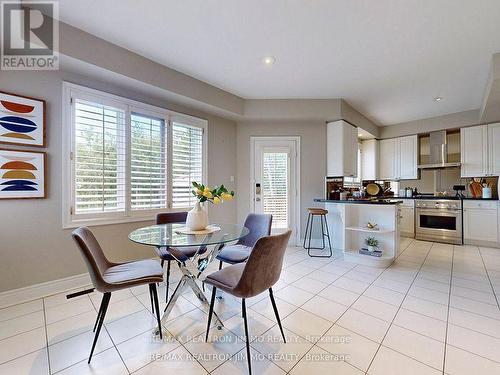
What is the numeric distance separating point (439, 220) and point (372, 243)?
93.9 inches

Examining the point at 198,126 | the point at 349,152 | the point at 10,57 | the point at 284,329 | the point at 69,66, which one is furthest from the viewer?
the point at 349,152

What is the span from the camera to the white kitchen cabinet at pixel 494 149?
4336 millimetres

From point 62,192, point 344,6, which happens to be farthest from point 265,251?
point 62,192

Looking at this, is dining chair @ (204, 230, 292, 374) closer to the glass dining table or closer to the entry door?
the glass dining table

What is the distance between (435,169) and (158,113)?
19.5ft

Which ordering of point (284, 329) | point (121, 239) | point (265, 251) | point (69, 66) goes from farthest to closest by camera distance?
point (121, 239) < point (69, 66) < point (284, 329) < point (265, 251)

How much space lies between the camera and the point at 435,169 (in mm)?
5219

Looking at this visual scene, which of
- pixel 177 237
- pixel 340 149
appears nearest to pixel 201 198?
pixel 177 237

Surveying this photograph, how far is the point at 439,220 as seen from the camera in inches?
185

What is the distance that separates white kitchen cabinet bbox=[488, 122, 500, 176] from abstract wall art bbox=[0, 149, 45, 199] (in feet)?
23.4

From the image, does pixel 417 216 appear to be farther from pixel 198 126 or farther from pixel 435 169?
pixel 198 126

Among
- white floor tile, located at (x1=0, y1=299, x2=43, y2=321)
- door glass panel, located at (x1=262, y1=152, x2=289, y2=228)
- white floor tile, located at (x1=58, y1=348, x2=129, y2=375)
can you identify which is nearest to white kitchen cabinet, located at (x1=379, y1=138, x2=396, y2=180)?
door glass panel, located at (x1=262, y1=152, x2=289, y2=228)

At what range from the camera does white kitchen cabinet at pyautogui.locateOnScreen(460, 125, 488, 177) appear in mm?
4477

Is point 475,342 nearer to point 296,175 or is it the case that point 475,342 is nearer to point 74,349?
point 74,349
